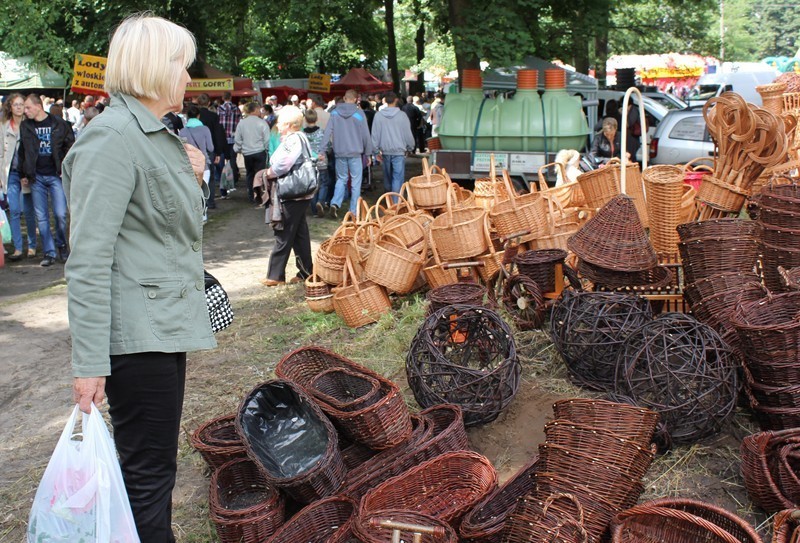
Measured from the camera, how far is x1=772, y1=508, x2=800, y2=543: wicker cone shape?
2.76m

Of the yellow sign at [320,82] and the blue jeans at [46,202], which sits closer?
the blue jeans at [46,202]

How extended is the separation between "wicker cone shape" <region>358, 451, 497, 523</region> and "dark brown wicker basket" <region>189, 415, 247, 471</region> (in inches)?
26.4

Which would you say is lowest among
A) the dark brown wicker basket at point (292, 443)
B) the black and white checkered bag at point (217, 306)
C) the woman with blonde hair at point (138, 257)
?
the dark brown wicker basket at point (292, 443)

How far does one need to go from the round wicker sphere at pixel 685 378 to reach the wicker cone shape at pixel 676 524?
31.3 inches

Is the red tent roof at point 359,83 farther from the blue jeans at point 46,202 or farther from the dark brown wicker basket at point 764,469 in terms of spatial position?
the dark brown wicker basket at point 764,469

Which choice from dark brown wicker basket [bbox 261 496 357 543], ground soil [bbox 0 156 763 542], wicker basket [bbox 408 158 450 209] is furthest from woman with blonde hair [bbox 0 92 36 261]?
dark brown wicker basket [bbox 261 496 357 543]

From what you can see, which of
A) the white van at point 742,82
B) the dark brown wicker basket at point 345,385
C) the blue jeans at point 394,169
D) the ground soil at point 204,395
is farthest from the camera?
the white van at point 742,82

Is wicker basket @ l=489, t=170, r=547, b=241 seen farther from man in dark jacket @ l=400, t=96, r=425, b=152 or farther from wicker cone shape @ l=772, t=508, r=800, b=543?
man in dark jacket @ l=400, t=96, r=425, b=152

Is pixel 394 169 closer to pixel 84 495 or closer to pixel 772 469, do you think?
pixel 772 469

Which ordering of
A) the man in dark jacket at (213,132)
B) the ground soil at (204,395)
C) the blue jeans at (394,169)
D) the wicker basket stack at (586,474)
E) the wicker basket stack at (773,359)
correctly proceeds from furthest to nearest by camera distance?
1. the man in dark jacket at (213,132)
2. the blue jeans at (394,169)
3. the ground soil at (204,395)
4. the wicker basket stack at (773,359)
5. the wicker basket stack at (586,474)

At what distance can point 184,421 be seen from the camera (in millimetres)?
4777

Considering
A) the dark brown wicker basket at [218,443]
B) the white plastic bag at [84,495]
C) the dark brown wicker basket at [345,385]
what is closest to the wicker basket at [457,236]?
the dark brown wicker basket at [345,385]

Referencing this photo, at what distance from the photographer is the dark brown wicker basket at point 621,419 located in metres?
3.27

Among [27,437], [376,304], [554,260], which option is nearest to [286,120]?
[376,304]
